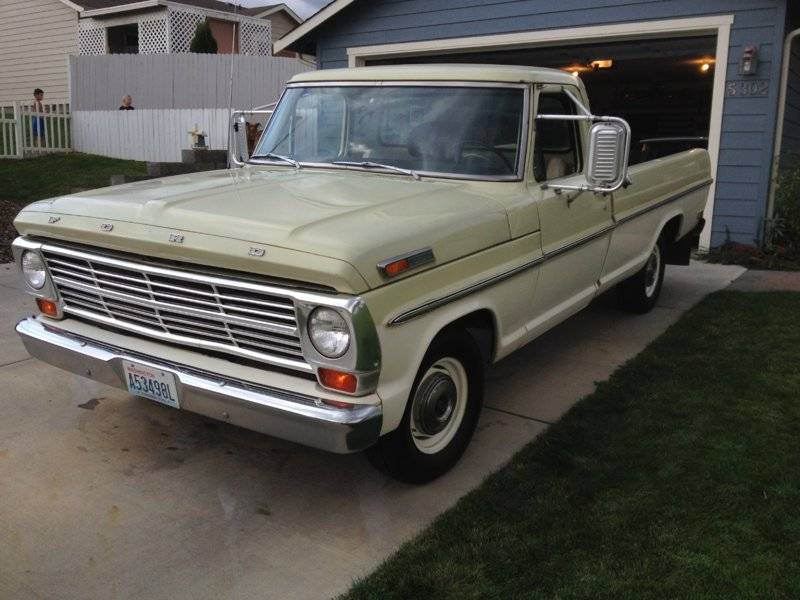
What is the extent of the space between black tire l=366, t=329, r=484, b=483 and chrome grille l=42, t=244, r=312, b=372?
2.10 ft

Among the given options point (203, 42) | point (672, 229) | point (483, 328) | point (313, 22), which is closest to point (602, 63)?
point (313, 22)

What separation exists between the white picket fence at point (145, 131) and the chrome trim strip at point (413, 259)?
13724 mm

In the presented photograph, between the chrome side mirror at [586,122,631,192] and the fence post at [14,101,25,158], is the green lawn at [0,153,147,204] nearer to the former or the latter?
the fence post at [14,101,25,158]

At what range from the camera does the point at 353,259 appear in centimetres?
292

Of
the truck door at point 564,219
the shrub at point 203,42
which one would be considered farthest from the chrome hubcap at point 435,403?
the shrub at point 203,42

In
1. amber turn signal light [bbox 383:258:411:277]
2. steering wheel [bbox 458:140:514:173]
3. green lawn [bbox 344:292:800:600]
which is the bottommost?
green lawn [bbox 344:292:800:600]

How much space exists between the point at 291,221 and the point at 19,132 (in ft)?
53.5

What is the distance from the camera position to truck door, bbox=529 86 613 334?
14.3 ft

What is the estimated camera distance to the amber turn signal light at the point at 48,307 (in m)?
3.91

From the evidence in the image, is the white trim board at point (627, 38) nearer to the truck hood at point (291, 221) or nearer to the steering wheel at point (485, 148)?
→ the steering wheel at point (485, 148)

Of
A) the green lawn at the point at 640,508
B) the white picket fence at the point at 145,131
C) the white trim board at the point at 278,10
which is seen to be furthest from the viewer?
the white trim board at the point at 278,10

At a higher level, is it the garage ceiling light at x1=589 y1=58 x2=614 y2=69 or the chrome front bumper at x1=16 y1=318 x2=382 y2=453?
the garage ceiling light at x1=589 y1=58 x2=614 y2=69

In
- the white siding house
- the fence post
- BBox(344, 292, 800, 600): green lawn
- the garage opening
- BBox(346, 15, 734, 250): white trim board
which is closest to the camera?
BBox(344, 292, 800, 600): green lawn

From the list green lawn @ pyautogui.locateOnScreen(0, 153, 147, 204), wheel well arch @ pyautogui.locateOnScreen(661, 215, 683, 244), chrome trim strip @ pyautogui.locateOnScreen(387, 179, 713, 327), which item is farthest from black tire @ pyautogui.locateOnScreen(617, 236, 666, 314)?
green lawn @ pyautogui.locateOnScreen(0, 153, 147, 204)
